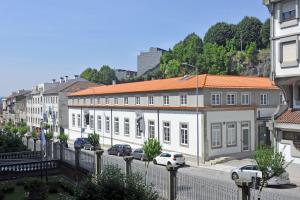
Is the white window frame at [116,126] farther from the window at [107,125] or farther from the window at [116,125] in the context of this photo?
the window at [107,125]

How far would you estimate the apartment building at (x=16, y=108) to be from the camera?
10987 cm

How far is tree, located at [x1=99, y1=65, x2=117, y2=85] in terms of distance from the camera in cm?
14294

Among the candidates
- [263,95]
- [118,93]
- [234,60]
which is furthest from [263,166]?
[234,60]

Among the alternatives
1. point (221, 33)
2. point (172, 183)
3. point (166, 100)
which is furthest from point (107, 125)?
point (221, 33)

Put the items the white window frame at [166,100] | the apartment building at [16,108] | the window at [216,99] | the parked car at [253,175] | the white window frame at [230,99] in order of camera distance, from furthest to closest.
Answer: the apartment building at [16,108], the white window frame at [166,100], the white window frame at [230,99], the window at [216,99], the parked car at [253,175]

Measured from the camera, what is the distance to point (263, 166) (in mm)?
20406

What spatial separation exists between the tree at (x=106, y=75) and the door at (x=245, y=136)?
104 metres

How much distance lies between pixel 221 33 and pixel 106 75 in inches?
1817

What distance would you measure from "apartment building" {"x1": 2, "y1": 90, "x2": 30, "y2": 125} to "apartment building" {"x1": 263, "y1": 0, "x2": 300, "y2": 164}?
90.5 meters

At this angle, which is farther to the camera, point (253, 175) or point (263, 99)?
point (263, 99)

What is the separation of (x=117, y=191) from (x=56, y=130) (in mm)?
69295

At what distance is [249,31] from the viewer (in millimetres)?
119750

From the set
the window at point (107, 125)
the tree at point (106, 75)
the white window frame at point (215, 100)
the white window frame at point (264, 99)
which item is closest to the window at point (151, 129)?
the white window frame at point (215, 100)

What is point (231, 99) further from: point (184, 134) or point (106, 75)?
point (106, 75)
